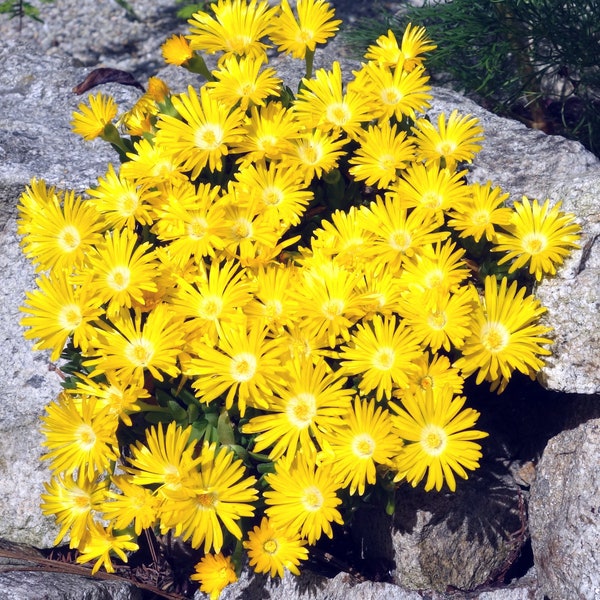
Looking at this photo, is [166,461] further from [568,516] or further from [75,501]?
[568,516]

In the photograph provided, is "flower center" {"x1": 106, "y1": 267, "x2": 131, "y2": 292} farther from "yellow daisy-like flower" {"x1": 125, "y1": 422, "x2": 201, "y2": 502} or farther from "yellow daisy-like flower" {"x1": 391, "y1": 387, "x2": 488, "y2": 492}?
"yellow daisy-like flower" {"x1": 391, "y1": 387, "x2": 488, "y2": 492}

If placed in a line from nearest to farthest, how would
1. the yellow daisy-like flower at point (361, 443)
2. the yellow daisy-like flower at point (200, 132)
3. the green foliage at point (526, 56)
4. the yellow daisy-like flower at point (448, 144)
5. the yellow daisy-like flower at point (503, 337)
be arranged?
the yellow daisy-like flower at point (361, 443) → the yellow daisy-like flower at point (503, 337) → the yellow daisy-like flower at point (200, 132) → the yellow daisy-like flower at point (448, 144) → the green foliage at point (526, 56)

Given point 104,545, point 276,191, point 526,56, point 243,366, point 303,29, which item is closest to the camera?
point 243,366

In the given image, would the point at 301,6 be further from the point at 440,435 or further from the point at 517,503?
the point at 517,503

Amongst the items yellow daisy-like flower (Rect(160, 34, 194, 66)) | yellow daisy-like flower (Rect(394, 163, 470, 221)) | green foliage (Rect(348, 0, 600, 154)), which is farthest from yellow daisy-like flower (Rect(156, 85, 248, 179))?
green foliage (Rect(348, 0, 600, 154))

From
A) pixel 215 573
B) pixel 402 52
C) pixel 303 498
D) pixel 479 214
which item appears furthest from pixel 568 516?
pixel 402 52

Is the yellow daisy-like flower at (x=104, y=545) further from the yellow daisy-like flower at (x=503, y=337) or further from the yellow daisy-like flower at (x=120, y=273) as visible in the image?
the yellow daisy-like flower at (x=503, y=337)

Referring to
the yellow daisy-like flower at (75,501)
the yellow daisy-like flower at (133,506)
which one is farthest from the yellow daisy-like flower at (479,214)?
the yellow daisy-like flower at (75,501)

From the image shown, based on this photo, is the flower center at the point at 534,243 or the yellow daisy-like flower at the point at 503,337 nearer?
the yellow daisy-like flower at the point at 503,337
